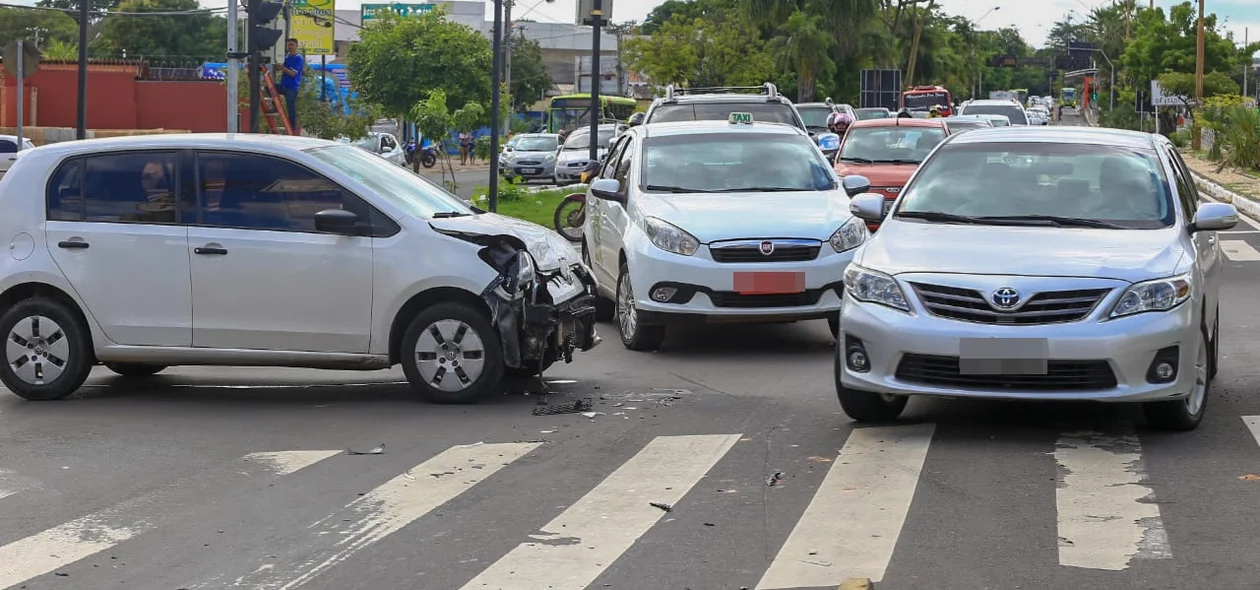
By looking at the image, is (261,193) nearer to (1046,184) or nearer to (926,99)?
(1046,184)

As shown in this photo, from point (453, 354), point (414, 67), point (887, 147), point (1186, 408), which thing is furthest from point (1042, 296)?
point (414, 67)

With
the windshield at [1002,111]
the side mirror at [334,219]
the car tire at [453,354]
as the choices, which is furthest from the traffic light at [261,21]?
the windshield at [1002,111]

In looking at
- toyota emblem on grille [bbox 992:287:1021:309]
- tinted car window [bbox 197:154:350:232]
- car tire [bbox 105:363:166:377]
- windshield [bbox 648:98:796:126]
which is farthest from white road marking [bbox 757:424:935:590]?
windshield [bbox 648:98:796:126]

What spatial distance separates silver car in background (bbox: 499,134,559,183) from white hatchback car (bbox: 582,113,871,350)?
109 feet

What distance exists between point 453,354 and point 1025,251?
334cm

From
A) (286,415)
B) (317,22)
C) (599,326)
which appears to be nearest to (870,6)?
(317,22)

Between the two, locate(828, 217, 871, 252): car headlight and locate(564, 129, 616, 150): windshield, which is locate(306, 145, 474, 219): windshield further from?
locate(564, 129, 616, 150): windshield

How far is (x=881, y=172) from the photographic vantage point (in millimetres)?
19250

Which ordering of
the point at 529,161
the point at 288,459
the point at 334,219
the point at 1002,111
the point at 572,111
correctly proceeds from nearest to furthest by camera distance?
the point at 288,459, the point at 334,219, the point at 1002,111, the point at 529,161, the point at 572,111

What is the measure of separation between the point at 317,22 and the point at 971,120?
45.9 metres

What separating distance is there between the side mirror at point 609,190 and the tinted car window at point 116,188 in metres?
3.74

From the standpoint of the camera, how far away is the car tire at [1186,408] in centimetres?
783

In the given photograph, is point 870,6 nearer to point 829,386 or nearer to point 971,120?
point 971,120

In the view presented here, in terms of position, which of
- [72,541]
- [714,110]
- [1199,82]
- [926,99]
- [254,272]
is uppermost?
[1199,82]
